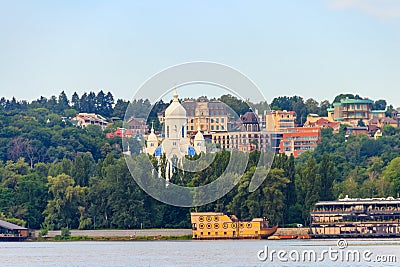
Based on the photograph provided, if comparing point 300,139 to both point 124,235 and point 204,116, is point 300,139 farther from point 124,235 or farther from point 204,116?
point 124,235

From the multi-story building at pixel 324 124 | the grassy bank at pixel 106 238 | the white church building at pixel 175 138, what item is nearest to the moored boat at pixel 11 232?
the grassy bank at pixel 106 238

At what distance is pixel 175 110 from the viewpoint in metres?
119

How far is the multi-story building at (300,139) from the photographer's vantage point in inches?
7077

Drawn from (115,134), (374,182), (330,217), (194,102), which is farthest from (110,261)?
(115,134)

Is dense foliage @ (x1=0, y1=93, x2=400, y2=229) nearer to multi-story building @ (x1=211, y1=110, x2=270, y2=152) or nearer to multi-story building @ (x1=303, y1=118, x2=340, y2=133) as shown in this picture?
multi-story building @ (x1=211, y1=110, x2=270, y2=152)

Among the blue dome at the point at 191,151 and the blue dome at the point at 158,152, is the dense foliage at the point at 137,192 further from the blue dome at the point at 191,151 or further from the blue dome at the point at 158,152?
the blue dome at the point at 191,151

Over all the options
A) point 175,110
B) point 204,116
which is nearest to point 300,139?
point 204,116

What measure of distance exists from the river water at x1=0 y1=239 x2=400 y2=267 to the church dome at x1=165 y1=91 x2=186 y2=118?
25.4m

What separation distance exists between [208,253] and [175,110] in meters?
43.4

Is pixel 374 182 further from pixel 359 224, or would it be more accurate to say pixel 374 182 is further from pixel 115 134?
pixel 115 134

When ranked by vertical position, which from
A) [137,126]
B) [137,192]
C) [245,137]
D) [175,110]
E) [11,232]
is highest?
[175,110]

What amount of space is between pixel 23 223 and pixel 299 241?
68.6ft

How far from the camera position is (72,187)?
4102 inches

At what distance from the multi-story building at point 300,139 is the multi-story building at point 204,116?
40121mm
